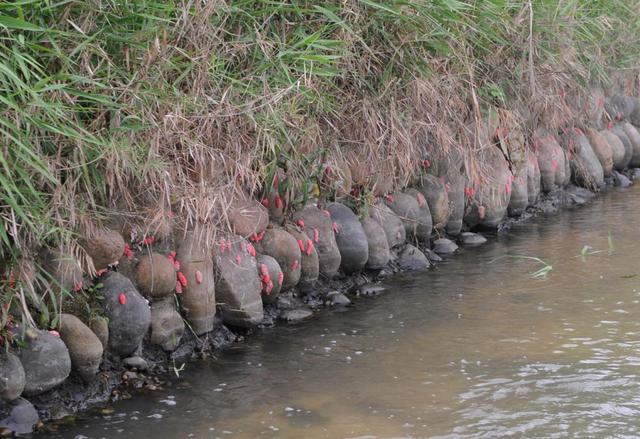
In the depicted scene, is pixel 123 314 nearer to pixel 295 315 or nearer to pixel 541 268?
pixel 295 315

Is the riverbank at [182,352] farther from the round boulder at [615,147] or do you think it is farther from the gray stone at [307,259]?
the round boulder at [615,147]

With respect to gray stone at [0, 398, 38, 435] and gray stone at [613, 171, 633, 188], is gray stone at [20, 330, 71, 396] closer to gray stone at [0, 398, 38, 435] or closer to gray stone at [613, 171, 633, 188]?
gray stone at [0, 398, 38, 435]

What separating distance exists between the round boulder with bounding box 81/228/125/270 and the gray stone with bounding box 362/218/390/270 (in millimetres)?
1870

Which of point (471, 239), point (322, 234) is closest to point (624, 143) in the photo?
point (471, 239)

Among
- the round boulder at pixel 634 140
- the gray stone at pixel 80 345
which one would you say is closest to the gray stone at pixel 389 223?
the gray stone at pixel 80 345

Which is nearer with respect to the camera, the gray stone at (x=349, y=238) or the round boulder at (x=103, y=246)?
the round boulder at (x=103, y=246)

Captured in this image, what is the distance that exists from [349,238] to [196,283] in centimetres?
122

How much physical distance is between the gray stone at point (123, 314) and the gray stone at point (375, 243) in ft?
5.90

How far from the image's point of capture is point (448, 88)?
623 cm

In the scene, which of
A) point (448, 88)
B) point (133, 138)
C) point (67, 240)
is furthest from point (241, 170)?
point (448, 88)

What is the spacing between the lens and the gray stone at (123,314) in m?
4.58

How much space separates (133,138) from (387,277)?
88.1 inches

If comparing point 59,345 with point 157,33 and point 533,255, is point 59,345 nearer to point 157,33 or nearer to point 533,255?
point 157,33

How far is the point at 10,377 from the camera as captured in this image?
4.02m
